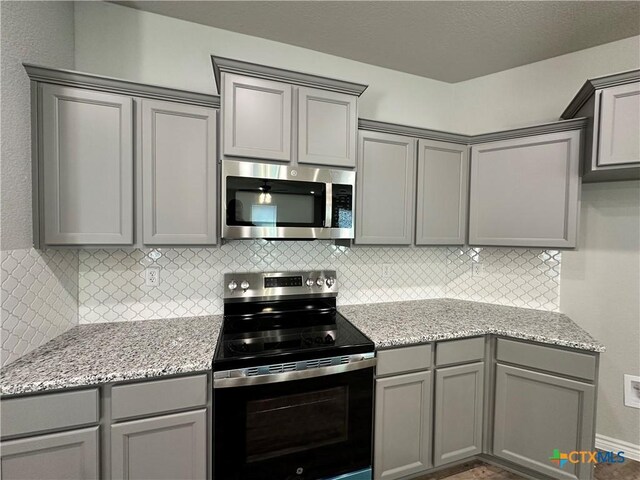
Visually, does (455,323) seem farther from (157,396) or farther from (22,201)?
(22,201)

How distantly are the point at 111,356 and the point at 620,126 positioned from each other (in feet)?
9.74

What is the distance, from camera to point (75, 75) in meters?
1.50

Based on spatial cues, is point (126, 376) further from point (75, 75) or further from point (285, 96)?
point (285, 96)

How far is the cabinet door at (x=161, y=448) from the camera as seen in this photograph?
4.33 ft

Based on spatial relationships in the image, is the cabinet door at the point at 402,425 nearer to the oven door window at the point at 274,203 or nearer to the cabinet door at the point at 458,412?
the cabinet door at the point at 458,412

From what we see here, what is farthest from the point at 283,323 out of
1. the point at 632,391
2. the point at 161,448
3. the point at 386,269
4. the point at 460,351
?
the point at 632,391

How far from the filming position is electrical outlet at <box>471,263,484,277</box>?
2.65m

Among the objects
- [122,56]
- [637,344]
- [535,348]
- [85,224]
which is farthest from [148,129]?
[637,344]

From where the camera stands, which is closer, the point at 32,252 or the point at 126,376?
the point at 126,376

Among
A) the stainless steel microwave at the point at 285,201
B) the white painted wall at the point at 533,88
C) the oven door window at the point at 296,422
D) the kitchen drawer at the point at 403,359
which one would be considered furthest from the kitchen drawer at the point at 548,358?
the white painted wall at the point at 533,88

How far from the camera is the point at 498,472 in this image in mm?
1993

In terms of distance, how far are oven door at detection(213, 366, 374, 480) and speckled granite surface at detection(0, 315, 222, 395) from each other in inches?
10.3

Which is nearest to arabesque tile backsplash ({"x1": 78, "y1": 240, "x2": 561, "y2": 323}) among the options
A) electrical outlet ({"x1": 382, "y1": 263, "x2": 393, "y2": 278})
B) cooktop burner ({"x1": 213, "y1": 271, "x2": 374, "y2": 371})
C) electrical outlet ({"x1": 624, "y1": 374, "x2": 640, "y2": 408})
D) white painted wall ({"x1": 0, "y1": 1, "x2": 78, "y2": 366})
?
electrical outlet ({"x1": 382, "y1": 263, "x2": 393, "y2": 278})

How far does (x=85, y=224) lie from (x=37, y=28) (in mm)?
991
